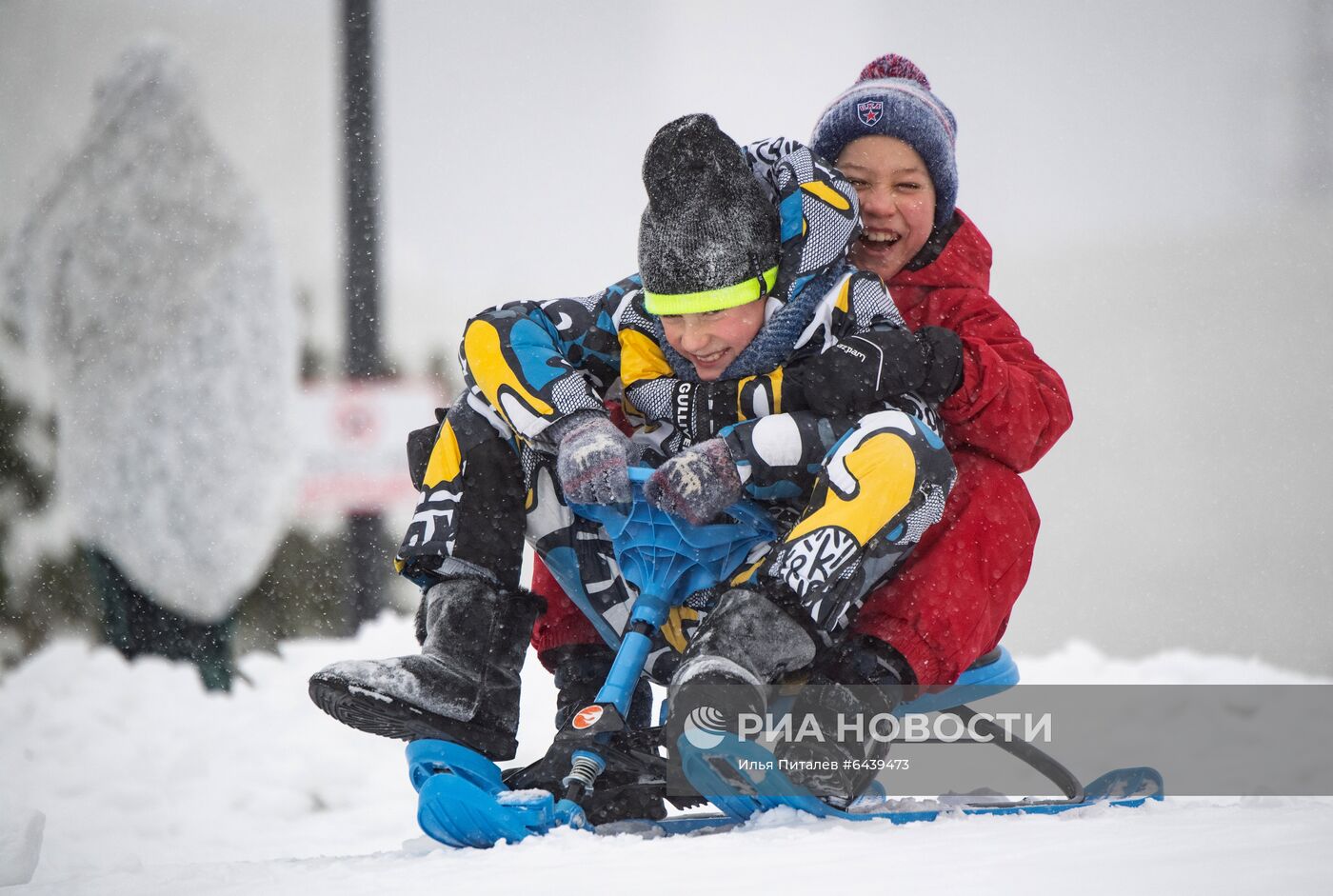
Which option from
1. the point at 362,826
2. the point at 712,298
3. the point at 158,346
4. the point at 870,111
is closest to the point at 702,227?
the point at 712,298

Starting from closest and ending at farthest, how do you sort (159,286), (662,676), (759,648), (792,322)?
(759,648) < (792,322) < (662,676) < (159,286)

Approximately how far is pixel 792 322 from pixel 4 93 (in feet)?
14.7

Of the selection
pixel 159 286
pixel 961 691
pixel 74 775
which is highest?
pixel 159 286

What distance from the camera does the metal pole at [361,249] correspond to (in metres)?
4.95

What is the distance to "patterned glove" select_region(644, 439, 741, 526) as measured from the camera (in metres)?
1.72

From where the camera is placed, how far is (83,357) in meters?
4.89

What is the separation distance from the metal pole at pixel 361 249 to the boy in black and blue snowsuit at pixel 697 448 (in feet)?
10.0

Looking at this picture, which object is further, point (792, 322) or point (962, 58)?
point (962, 58)

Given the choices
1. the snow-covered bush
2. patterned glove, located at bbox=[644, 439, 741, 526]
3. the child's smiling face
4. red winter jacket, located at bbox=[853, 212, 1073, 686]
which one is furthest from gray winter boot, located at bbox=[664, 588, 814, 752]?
the snow-covered bush

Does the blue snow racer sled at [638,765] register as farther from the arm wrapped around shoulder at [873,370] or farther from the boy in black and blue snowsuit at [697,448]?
the arm wrapped around shoulder at [873,370]

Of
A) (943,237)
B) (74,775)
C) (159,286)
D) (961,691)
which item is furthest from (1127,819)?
(159,286)

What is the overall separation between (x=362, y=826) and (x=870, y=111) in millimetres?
1823

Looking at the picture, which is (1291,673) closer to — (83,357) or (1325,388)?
(1325,388)

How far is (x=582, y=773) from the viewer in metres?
1.74
